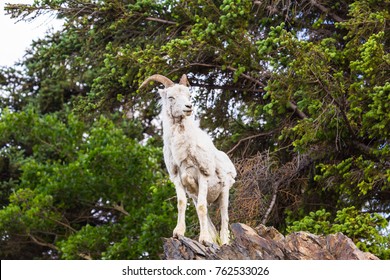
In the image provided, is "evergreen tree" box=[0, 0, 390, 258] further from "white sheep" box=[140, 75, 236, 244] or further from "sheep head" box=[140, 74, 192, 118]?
"sheep head" box=[140, 74, 192, 118]

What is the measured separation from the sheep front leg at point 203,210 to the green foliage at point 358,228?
3777mm

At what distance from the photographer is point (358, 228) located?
16.8 meters

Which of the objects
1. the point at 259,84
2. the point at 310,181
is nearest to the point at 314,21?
the point at 259,84

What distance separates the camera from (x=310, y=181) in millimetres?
19906

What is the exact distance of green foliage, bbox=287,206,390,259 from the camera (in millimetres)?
16672

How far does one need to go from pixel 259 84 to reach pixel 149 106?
330cm

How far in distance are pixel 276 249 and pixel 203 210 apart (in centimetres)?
105

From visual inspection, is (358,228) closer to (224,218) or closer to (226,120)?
(224,218)

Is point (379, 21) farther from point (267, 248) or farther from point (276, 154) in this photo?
point (267, 248)

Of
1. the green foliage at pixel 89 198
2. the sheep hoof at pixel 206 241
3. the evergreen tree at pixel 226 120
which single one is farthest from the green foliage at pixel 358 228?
A: the green foliage at pixel 89 198

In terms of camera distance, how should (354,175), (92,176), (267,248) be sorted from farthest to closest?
(92,176) < (354,175) < (267,248)

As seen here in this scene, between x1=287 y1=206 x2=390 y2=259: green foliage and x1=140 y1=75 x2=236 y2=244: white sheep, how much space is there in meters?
3.52

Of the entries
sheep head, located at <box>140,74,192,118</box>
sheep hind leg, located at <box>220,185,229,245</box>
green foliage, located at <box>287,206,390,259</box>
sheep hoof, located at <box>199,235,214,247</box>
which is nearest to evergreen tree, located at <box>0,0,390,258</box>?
green foliage, located at <box>287,206,390,259</box>

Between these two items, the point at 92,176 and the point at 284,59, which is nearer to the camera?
the point at 284,59
